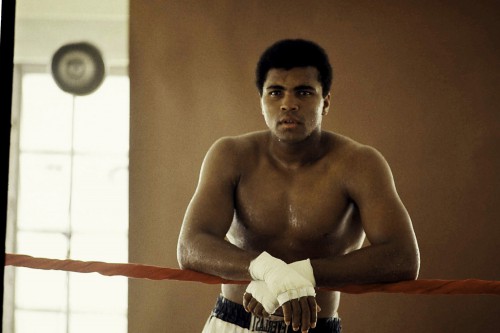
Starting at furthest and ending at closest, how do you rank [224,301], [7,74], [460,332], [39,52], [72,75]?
[39,52]
[72,75]
[460,332]
[224,301]
[7,74]

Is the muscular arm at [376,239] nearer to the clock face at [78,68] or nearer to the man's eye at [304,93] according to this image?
the man's eye at [304,93]

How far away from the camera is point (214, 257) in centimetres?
116

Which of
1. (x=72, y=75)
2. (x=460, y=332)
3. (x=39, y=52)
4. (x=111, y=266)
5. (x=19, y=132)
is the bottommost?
(x=460, y=332)

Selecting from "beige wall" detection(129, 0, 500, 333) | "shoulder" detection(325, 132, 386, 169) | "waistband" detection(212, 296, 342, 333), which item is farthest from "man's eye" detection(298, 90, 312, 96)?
"beige wall" detection(129, 0, 500, 333)

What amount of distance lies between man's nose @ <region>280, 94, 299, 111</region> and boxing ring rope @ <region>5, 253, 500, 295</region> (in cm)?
44

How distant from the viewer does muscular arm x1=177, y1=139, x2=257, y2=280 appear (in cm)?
115

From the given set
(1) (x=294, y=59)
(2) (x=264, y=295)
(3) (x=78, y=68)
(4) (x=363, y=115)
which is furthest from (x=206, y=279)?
(3) (x=78, y=68)

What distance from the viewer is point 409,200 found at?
9.05ft

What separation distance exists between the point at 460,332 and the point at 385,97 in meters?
1.20

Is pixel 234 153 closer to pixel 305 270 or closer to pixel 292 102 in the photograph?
pixel 292 102

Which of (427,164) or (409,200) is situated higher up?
(427,164)

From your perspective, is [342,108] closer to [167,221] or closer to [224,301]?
[167,221]

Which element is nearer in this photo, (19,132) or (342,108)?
(342,108)

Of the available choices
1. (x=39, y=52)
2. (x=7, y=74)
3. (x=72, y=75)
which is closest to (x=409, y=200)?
(x=72, y=75)
